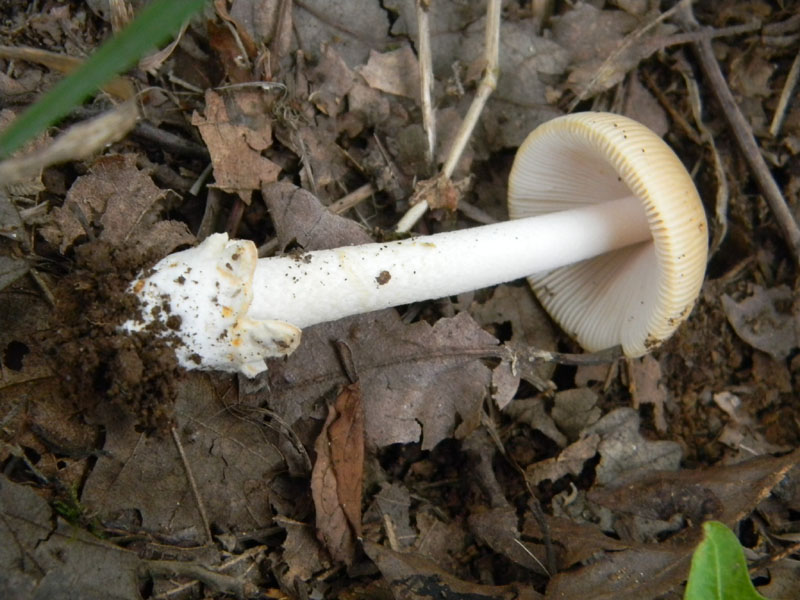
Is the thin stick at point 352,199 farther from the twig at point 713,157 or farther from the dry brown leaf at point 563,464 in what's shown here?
the twig at point 713,157

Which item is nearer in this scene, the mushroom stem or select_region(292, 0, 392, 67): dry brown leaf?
the mushroom stem

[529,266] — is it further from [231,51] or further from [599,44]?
[231,51]

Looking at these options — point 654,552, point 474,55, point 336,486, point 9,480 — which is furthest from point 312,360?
point 474,55

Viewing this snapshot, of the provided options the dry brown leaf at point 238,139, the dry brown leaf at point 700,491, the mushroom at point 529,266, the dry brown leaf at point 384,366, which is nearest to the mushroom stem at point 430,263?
→ the mushroom at point 529,266

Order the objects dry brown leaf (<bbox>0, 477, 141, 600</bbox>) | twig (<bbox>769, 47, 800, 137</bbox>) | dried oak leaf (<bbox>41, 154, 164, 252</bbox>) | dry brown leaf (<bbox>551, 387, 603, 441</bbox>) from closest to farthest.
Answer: dry brown leaf (<bbox>0, 477, 141, 600</bbox>)
dried oak leaf (<bbox>41, 154, 164, 252</bbox>)
dry brown leaf (<bbox>551, 387, 603, 441</bbox>)
twig (<bbox>769, 47, 800, 137</bbox>)

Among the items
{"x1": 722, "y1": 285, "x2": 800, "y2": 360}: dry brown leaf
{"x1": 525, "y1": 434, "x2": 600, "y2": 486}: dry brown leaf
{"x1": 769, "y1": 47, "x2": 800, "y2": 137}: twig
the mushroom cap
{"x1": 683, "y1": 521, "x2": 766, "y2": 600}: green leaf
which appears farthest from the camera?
{"x1": 769, "y1": 47, "x2": 800, "y2": 137}: twig

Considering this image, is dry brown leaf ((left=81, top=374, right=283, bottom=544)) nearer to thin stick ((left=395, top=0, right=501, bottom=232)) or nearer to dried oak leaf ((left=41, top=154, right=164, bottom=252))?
dried oak leaf ((left=41, top=154, right=164, bottom=252))

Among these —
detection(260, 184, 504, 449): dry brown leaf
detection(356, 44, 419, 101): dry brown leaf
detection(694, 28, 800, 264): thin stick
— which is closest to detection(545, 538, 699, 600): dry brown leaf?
detection(260, 184, 504, 449): dry brown leaf
